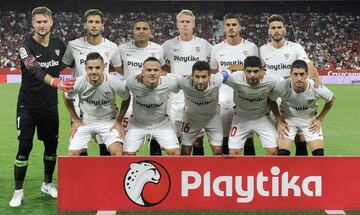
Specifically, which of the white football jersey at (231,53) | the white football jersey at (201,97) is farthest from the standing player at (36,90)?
the white football jersey at (231,53)

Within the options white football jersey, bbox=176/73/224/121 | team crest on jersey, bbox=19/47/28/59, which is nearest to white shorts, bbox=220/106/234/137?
white football jersey, bbox=176/73/224/121

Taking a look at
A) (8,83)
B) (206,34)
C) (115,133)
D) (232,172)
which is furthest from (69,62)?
(206,34)

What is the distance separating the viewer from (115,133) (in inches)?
Result: 206

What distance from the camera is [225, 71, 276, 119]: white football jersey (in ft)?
17.5

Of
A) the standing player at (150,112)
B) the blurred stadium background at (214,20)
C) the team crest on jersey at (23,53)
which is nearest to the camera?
the team crest on jersey at (23,53)

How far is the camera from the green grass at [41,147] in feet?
16.0

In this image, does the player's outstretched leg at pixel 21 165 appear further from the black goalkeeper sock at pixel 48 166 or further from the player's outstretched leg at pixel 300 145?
the player's outstretched leg at pixel 300 145

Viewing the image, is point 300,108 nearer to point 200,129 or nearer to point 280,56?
point 280,56

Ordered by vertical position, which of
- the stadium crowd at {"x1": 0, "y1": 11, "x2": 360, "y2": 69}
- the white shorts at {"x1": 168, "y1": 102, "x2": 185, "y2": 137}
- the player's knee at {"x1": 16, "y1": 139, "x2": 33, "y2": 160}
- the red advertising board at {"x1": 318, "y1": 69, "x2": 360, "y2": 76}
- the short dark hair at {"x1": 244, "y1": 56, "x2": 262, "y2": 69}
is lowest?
the red advertising board at {"x1": 318, "y1": 69, "x2": 360, "y2": 76}

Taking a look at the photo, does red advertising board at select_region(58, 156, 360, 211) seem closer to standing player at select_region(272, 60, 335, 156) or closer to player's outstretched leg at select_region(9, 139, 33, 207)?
player's outstretched leg at select_region(9, 139, 33, 207)

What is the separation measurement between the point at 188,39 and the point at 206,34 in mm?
28461

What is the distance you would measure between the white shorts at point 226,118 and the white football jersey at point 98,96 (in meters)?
1.40

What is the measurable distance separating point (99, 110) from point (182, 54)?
1.55 m

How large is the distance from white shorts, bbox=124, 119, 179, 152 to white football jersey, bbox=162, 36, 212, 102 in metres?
1.08
